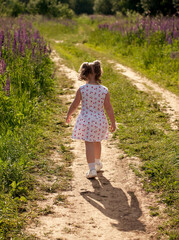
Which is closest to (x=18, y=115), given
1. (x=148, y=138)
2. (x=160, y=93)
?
(x=148, y=138)

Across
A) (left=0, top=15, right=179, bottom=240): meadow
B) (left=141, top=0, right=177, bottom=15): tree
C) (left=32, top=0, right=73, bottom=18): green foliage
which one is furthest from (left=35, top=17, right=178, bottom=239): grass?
(left=32, top=0, right=73, bottom=18): green foliage

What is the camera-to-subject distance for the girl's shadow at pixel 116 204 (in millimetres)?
3978

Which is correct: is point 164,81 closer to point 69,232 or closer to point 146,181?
point 146,181

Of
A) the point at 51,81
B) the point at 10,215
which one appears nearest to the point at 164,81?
the point at 51,81

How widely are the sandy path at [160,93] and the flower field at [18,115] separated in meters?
2.73

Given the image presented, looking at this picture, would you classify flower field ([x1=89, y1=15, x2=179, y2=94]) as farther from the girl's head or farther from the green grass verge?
the girl's head

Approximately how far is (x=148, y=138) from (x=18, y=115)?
8.10 feet

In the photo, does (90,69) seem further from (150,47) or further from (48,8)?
(48,8)

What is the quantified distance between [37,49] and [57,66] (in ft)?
11.7

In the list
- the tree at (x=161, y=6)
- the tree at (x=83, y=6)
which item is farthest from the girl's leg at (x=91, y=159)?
the tree at (x=83, y=6)

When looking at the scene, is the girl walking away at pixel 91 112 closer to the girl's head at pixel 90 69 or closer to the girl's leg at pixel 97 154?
the girl's head at pixel 90 69

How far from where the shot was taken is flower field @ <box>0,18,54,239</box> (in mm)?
4145

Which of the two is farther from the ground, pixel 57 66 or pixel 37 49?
pixel 37 49

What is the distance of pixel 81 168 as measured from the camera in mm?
5445
